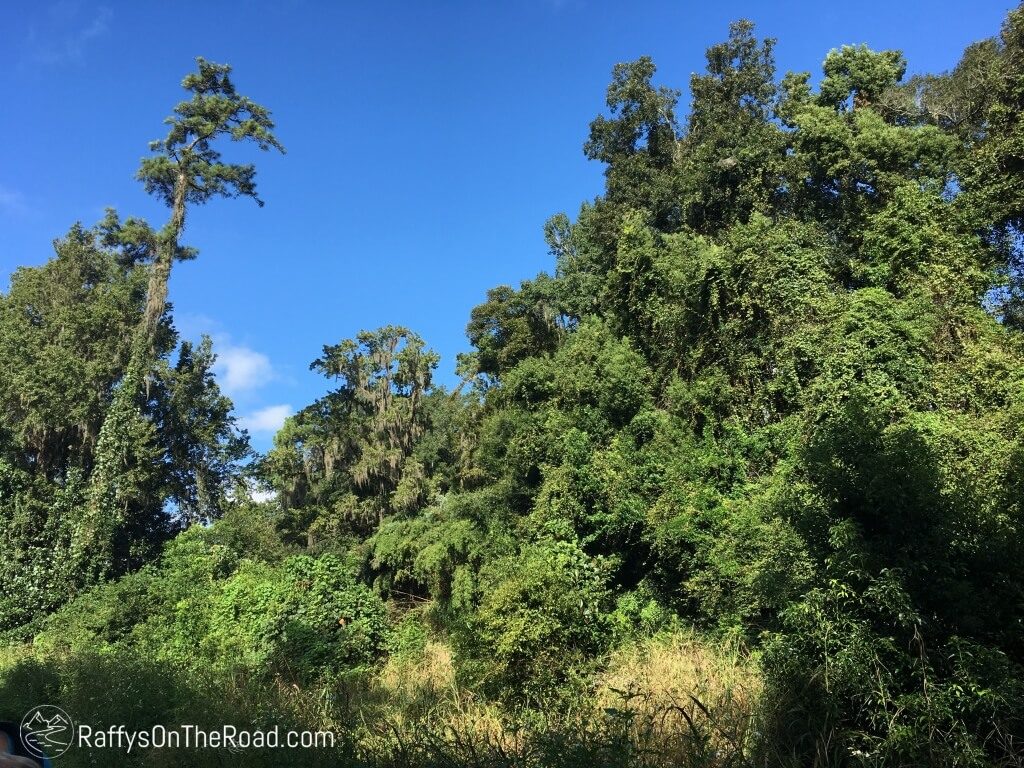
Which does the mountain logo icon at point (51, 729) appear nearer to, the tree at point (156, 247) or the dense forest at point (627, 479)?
the dense forest at point (627, 479)

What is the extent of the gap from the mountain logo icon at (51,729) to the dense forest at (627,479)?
0.24 metres

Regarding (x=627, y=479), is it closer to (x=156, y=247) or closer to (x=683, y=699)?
(x=683, y=699)

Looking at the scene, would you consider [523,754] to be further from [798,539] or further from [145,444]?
[145,444]

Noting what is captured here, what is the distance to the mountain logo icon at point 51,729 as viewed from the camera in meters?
7.50

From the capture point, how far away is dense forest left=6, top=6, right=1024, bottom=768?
5621mm

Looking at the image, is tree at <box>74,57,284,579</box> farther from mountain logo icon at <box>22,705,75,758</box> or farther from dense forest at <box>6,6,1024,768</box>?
mountain logo icon at <box>22,705,75,758</box>

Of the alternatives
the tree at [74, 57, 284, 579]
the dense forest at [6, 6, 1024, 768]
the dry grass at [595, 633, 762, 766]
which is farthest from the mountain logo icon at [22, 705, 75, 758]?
the tree at [74, 57, 284, 579]

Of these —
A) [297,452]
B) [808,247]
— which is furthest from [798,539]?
[297,452]

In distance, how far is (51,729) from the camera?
7.96 m

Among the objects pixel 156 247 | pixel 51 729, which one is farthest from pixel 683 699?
pixel 156 247

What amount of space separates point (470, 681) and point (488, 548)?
26.0ft

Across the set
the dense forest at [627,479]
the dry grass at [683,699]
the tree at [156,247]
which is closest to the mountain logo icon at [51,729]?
the dense forest at [627,479]

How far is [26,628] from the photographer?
22266 millimetres

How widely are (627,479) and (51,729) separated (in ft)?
34.5
